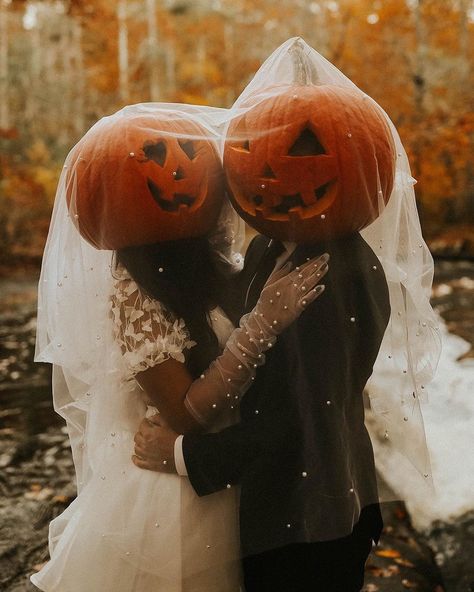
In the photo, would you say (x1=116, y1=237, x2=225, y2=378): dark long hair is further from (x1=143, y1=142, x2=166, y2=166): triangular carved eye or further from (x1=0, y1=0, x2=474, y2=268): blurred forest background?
(x1=0, y1=0, x2=474, y2=268): blurred forest background

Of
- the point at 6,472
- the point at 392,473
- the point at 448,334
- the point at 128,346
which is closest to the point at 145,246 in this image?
the point at 128,346

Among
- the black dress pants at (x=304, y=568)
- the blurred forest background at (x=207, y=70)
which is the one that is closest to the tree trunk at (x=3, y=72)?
the blurred forest background at (x=207, y=70)

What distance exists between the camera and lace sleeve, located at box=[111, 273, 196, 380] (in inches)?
77.5

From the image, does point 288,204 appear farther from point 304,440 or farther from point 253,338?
point 304,440

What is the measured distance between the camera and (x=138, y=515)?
2.10 m

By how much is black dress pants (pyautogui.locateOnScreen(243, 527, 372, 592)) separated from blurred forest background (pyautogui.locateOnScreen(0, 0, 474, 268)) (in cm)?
1436

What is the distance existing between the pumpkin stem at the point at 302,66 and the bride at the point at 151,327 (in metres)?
0.30

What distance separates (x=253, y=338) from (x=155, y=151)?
63 centimetres

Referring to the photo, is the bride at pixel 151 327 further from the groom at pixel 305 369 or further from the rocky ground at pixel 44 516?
the rocky ground at pixel 44 516

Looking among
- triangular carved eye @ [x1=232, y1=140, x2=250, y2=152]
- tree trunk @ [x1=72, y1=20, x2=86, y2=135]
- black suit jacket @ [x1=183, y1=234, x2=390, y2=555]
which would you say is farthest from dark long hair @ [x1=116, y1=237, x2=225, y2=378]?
tree trunk @ [x1=72, y1=20, x2=86, y2=135]

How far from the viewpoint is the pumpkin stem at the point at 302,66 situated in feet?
6.68

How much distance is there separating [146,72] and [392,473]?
88.8ft

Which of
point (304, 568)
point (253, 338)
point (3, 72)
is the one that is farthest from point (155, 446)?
point (3, 72)

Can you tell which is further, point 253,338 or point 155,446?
point 155,446
